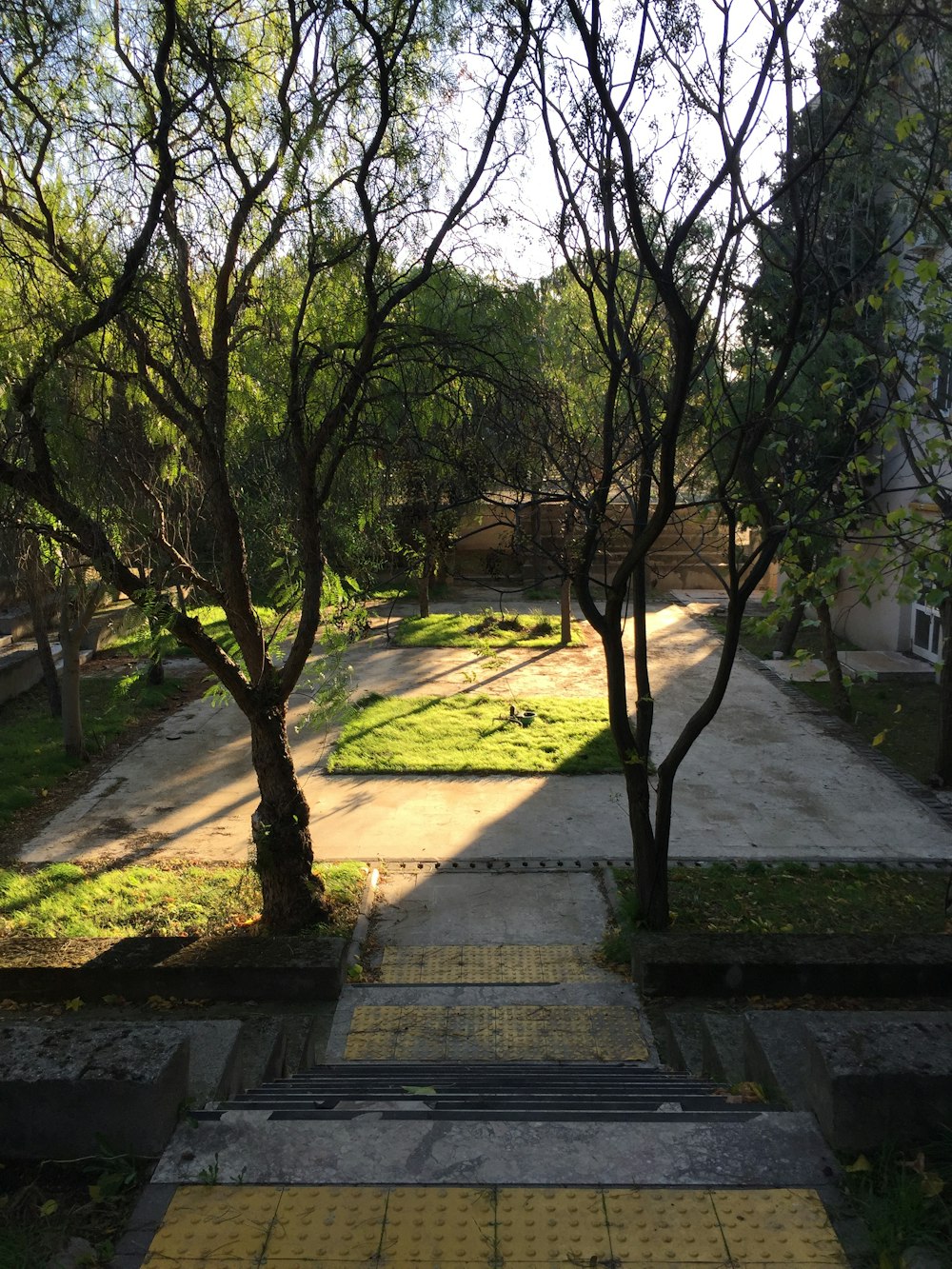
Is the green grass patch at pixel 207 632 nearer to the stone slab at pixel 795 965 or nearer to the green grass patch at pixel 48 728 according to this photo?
the green grass patch at pixel 48 728

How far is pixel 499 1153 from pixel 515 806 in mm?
7222

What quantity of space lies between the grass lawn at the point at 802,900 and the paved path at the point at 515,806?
0.48 m

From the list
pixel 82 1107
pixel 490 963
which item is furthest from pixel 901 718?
pixel 82 1107

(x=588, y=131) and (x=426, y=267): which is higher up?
(x=588, y=131)

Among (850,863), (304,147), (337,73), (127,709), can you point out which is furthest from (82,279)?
(127,709)

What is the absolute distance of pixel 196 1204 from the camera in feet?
10.2

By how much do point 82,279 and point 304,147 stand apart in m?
1.68

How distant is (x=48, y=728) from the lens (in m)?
13.3

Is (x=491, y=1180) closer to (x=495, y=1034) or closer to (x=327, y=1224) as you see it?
(x=327, y=1224)

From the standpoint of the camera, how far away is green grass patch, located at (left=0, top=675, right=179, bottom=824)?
436 inches

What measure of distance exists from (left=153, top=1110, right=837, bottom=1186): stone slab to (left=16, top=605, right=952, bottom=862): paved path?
5680mm

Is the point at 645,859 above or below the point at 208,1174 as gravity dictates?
below

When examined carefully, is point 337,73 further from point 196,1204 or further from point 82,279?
point 196,1204

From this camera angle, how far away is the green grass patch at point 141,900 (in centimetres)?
762
